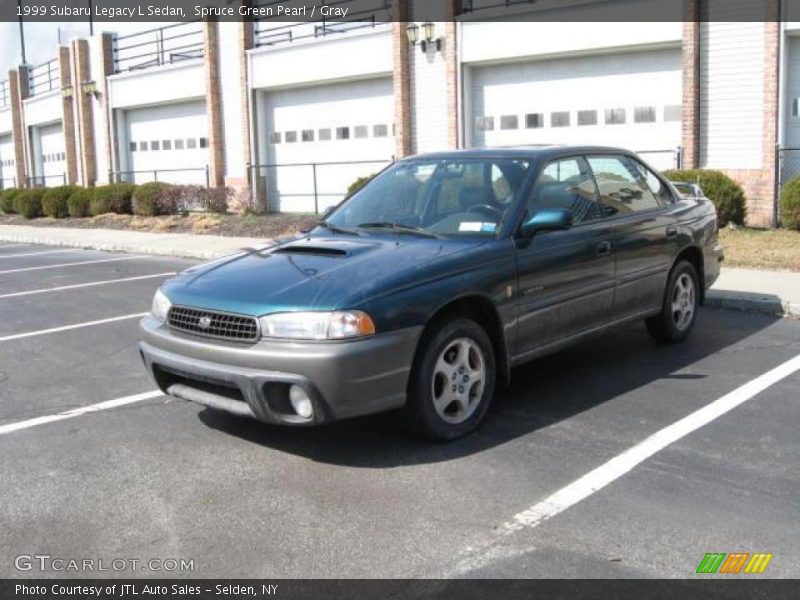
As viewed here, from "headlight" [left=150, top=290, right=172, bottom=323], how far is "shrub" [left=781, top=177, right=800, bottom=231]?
39.5ft

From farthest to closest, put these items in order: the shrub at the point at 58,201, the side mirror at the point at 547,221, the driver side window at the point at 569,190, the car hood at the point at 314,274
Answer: the shrub at the point at 58,201 → the driver side window at the point at 569,190 → the side mirror at the point at 547,221 → the car hood at the point at 314,274

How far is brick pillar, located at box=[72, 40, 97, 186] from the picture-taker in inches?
1294

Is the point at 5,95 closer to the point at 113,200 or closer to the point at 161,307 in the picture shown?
the point at 113,200

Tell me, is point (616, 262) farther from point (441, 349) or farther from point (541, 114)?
point (541, 114)

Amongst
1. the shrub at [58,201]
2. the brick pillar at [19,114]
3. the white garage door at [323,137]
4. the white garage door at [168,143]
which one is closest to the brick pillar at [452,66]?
the white garage door at [323,137]

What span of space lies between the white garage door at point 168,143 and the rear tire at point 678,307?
21215mm

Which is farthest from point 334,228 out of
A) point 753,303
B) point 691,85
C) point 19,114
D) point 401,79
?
point 19,114

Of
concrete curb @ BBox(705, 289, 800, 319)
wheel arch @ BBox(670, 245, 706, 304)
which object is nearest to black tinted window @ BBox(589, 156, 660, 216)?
wheel arch @ BBox(670, 245, 706, 304)

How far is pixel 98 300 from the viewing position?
11.0 m

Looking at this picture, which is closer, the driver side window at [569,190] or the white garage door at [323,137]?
the driver side window at [569,190]

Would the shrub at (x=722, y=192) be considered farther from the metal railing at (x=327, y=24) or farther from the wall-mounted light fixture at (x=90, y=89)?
the wall-mounted light fixture at (x=90, y=89)

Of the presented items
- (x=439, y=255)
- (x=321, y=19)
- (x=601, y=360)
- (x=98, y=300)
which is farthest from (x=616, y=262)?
(x=321, y=19)

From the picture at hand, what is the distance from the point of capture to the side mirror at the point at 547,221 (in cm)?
565

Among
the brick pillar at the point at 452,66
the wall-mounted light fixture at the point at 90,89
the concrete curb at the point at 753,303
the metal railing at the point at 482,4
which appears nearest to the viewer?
the concrete curb at the point at 753,303
